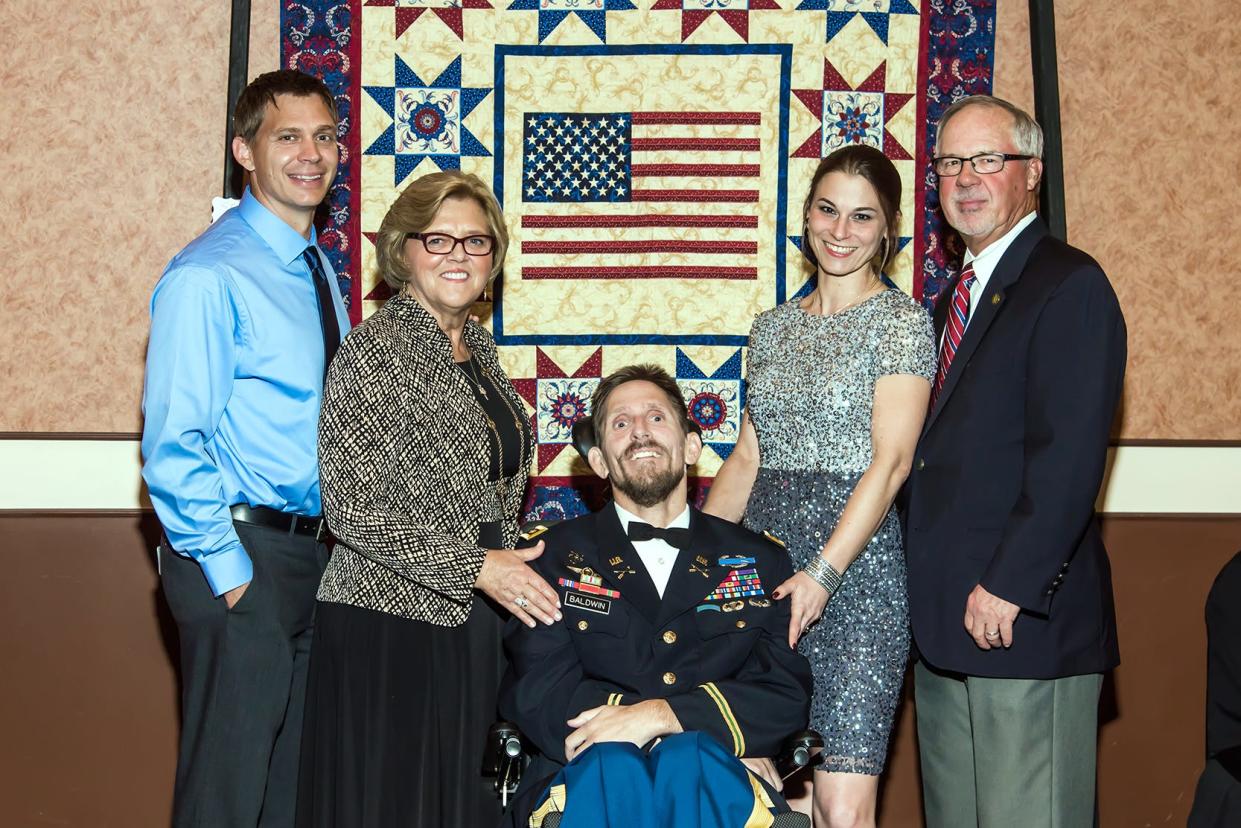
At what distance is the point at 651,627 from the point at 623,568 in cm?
15

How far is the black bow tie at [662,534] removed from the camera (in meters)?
2.79

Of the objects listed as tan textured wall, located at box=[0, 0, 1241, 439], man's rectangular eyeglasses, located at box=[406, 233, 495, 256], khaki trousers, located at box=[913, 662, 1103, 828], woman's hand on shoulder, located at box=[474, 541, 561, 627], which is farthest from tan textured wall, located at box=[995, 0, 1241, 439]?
woman's hand on shoulder, located at box=[474, 541, 561, 627]

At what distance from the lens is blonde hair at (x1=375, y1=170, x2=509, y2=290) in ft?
9.57

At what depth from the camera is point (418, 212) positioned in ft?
9.58

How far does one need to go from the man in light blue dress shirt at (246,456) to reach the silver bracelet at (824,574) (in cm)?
122

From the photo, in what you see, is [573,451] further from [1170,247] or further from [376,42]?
[1170,247]

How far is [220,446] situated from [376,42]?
1.60 m

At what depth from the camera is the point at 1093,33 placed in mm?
3971

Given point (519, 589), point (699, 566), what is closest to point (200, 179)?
point (519, 589)

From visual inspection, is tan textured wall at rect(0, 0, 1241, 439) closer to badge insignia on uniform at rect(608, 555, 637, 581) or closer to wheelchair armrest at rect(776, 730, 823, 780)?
badge insignia on uniform at rect(608, 555, 637, 581)

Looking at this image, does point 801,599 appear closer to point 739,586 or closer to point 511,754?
point 739,586

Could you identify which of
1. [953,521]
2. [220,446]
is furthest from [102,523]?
[953,521]

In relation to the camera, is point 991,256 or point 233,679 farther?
point 991,256

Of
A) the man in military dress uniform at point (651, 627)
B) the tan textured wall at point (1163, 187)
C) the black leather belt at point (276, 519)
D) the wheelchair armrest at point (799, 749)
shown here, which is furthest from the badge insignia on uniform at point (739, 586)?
the tan textured wall at point (1163, 187)
